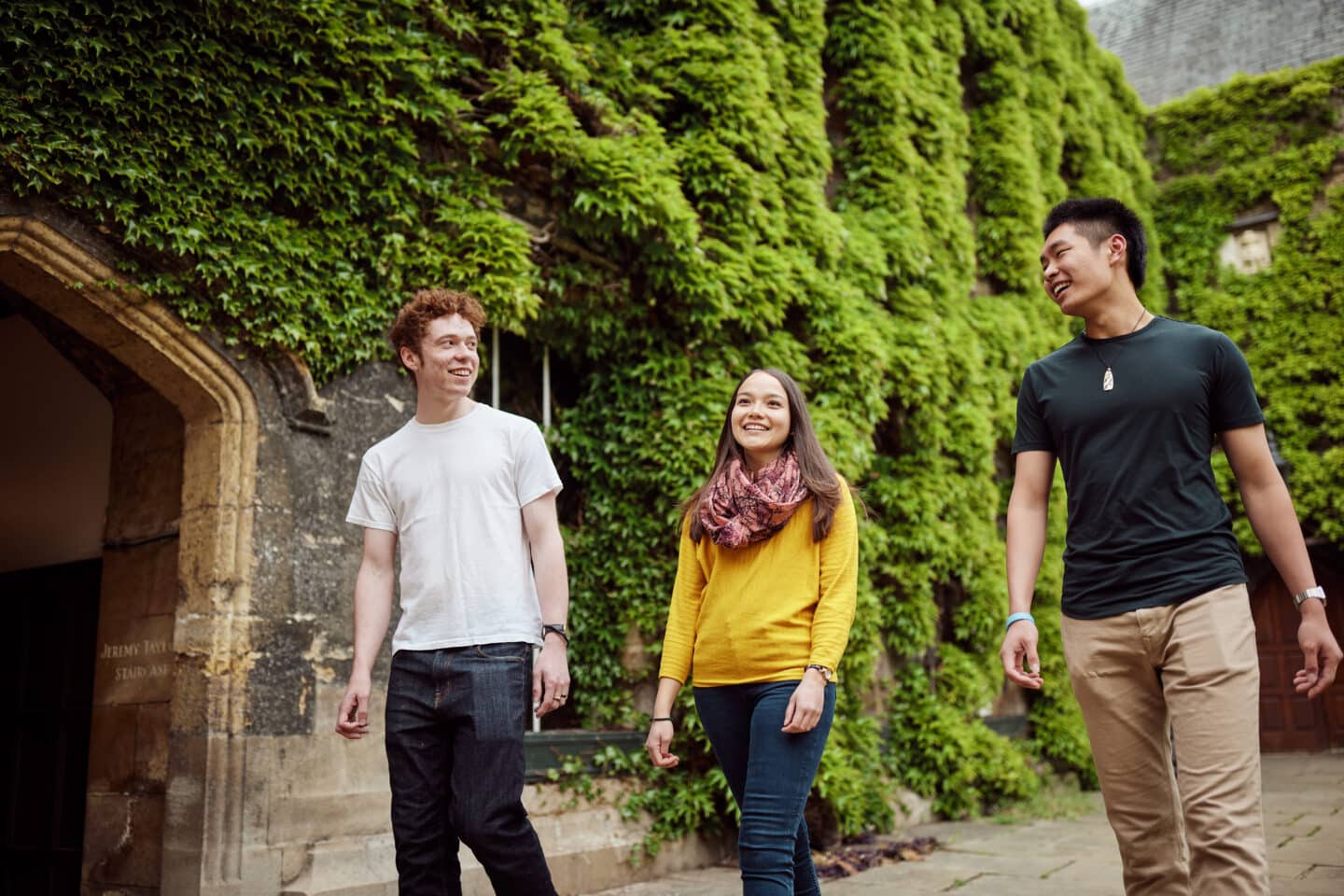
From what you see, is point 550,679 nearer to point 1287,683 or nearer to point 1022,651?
point 1022,651

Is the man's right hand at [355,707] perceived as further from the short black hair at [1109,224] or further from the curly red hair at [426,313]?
the short black hair at [1109,224]

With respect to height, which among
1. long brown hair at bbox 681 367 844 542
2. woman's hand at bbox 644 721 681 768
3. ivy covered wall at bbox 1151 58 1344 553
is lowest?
woman's hand at bbox 644 721 681 768

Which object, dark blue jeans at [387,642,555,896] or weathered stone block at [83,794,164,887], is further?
weathered stone block at [83,794,164,887]

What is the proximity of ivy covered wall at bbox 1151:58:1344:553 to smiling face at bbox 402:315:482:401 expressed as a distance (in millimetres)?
11633

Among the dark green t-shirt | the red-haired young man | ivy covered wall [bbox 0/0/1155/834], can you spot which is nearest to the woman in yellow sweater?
→ the red-haired young man

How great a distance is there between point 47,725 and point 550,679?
13.5ft

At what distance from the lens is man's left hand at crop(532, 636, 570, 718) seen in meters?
2.82

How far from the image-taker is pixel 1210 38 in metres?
15.8

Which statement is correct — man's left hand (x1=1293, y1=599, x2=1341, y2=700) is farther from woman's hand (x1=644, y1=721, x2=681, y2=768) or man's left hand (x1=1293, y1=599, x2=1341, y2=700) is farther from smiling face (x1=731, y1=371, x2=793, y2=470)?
woman's hand (x1=644, y1=721, x2=681, y2=768)

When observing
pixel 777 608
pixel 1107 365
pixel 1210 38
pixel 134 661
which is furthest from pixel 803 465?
pixel 1210 38

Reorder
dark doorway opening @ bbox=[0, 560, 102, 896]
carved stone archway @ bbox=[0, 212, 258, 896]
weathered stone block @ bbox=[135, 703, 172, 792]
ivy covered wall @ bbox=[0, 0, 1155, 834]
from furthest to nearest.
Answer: dark doorway opening @ bbox=[0, 560, 102, 896] → weathered stone block @ bbox=[135, 703, 172, 792] → ivy covered wall @ bbox=[0, 0, 1155, 834] → carved stone archway @ bbox=[0, 212, 258, 896]

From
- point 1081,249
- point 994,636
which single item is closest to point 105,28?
point 1081,249

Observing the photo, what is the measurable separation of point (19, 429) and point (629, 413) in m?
3.40

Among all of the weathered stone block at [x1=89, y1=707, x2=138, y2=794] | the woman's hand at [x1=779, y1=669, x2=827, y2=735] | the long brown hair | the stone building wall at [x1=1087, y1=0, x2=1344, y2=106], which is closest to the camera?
the woman's hand at [x1=779, y1=669, x2=827, y2=735]
